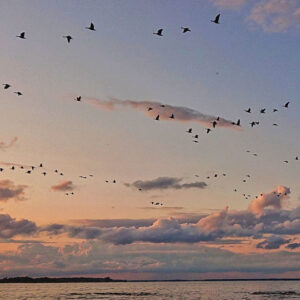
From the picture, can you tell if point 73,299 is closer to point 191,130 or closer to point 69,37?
point 191,130

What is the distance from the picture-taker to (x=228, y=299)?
5935 inches

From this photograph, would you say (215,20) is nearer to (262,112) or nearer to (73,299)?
(262,112)

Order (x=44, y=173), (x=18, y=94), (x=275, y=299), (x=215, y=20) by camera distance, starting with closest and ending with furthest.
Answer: (x=215, y=20) < (x=18, y=94) < (x=44, y=173) < (x=275, y=299)

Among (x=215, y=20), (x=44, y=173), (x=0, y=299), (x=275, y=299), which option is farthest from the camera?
(x=0, y=299)

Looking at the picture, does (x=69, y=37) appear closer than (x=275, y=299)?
Yes

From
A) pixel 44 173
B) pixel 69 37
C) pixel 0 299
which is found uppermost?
pixel 69 37

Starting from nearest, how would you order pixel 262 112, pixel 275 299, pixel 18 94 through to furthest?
pixel 18 94 → pixel 262 112 → pixel 275 299

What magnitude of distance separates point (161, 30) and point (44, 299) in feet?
396

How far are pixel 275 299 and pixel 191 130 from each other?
292ft

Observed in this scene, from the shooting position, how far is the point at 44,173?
10500 centimetres

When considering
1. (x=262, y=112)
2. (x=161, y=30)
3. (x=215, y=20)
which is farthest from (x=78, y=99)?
(x=262, y=112)

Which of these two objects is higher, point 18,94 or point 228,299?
point 18,94

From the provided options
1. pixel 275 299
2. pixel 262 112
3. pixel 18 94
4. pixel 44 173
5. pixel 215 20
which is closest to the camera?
pixel 215 20

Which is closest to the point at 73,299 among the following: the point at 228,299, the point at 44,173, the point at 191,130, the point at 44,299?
the point at 44,299
